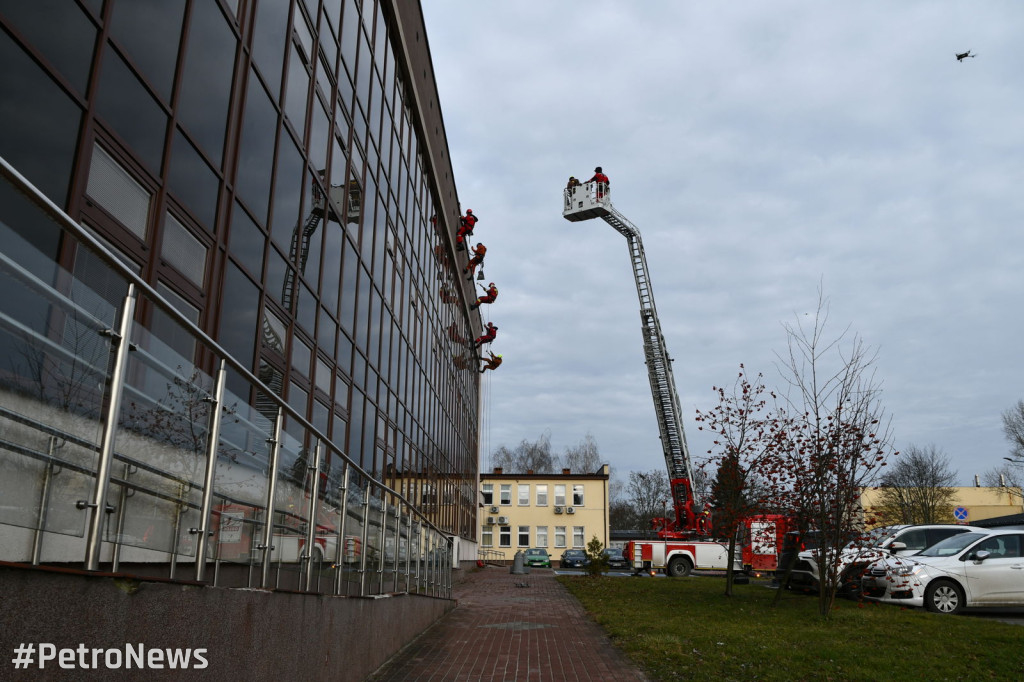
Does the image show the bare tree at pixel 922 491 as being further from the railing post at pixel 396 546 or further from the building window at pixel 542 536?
the railing post at pixel 396 546

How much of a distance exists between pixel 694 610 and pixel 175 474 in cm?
1335

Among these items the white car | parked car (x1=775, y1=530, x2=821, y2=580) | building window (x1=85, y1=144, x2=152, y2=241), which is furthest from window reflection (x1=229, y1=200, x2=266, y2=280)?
the white car

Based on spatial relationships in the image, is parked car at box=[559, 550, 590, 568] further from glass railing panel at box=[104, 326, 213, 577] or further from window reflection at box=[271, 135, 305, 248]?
glass railing panel at box=[104, 326, 213, 577]

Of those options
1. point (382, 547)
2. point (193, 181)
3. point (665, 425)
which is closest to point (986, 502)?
point (665, 425)

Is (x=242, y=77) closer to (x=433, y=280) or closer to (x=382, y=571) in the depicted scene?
(x=382, y=571)

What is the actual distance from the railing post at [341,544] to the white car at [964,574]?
10.9m

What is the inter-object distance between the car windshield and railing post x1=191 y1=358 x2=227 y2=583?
47.4 ft

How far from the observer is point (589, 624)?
1406cm

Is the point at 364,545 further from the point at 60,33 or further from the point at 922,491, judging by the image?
the point at 922,491

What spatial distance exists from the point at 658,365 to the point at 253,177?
23008 mm

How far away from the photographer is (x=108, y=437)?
3.66 m

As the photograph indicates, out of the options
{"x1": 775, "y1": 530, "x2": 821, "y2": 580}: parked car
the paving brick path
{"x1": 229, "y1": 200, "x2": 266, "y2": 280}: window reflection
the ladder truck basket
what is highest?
the ladder truck basket

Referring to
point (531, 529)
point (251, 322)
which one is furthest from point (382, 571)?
point (531, 529)

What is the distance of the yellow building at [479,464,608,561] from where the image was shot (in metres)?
63.9
